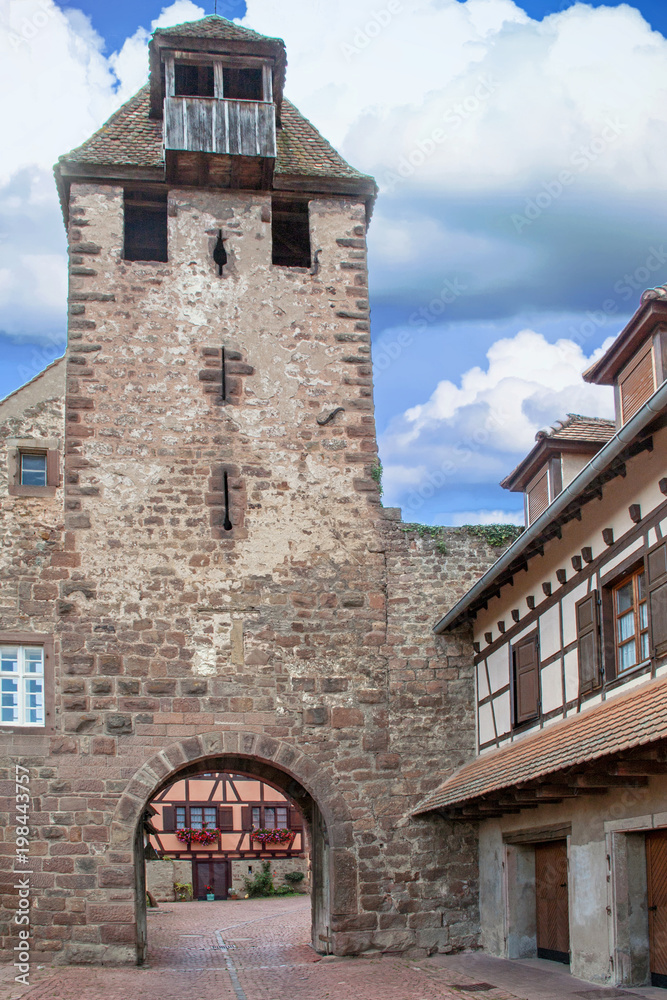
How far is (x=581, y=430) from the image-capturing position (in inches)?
579

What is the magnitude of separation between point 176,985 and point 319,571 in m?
4.80

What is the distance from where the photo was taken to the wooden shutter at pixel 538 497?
1482 centimetres

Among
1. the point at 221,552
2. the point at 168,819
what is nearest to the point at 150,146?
the point at 221,552

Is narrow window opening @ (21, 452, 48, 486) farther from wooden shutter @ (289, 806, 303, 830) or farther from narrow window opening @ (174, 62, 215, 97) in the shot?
wooden shutter @ (289, 806, 303, 830)

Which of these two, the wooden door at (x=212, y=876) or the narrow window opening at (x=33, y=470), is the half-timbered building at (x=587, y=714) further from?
the wooden door at (x=212, y=876)

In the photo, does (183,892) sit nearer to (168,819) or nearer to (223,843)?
(223,843)

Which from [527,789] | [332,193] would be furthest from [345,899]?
[332,193]

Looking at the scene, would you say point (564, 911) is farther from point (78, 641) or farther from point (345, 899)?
point (78, 641)

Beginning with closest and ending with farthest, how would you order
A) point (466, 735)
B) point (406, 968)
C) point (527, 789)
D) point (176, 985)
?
point (527, 789) < point (176, 985) < point (406, 968) < point (466, 735)

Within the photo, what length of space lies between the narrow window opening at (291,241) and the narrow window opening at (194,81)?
1.87 metres

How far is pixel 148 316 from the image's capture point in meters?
13.9

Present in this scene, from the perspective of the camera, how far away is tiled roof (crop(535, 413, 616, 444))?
14.5 metres

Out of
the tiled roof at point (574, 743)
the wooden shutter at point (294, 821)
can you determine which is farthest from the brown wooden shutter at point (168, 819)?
the tiled roof at point (574, 743)

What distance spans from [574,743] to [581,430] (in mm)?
6463
